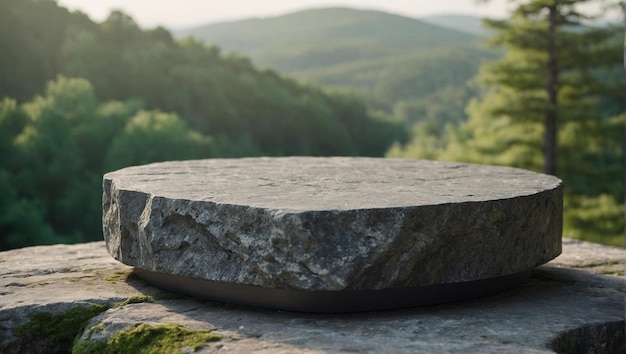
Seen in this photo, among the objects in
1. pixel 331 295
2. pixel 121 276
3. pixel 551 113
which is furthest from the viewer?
pixel 551 113

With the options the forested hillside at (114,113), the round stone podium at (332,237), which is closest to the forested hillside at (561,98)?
the forested hillside at (114,113)

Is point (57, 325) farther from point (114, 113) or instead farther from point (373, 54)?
point (373, 54)

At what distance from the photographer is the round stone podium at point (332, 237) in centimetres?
332

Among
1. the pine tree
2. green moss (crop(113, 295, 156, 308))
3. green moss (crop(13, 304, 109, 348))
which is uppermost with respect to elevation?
the pine tree

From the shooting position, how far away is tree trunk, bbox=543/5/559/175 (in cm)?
1397

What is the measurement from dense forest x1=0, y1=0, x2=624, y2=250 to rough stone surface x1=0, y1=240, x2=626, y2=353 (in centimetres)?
998

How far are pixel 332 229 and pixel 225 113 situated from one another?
87.9ft

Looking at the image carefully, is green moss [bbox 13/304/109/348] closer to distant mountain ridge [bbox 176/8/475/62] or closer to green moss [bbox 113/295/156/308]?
green moss [bbox 113/295/156/308]

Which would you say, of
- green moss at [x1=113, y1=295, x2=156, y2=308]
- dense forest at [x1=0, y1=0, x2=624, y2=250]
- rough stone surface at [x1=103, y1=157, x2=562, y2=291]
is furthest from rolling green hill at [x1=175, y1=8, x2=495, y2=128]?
green moss at [x1=113, y1=295, x2=156, y2=308]

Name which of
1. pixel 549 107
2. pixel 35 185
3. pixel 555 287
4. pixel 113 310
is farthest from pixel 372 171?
pixel 35 185

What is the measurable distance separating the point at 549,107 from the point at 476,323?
10.8 meters

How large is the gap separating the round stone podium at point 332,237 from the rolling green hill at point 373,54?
33.5m

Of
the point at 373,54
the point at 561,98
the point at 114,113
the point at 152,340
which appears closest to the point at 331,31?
the point at 373,54

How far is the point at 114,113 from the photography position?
65.9 feet
